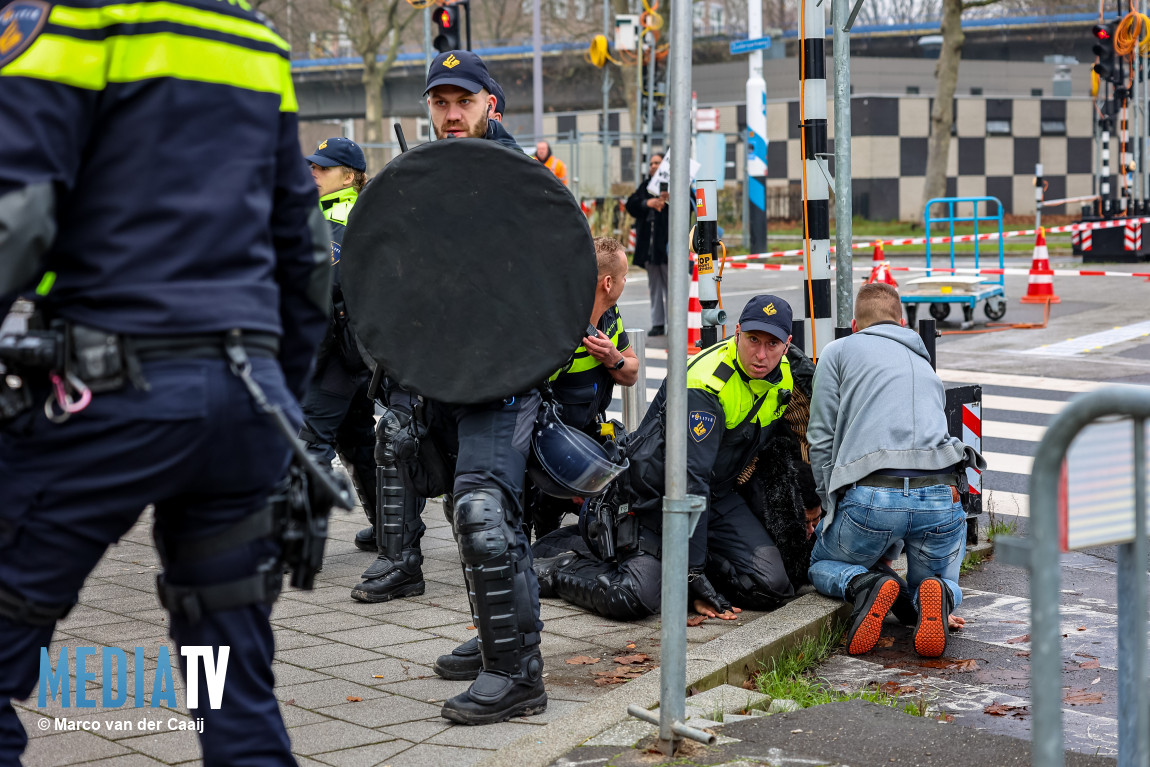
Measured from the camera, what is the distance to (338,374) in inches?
230

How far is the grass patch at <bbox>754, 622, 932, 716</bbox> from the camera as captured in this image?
13.5 feet

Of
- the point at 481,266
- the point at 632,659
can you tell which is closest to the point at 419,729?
the point at 632,659

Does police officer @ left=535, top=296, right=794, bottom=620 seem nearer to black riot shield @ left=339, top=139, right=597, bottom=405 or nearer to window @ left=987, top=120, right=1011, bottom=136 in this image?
black riot shield @ left=339, top=139, right=597, bottom=405

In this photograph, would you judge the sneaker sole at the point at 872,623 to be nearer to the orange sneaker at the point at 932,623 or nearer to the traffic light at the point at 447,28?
the orange sneaker at the point at 932,623

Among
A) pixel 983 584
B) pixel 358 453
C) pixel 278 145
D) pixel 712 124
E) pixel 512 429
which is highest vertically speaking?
pixel 712 124

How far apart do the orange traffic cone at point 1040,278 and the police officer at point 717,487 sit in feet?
37.6

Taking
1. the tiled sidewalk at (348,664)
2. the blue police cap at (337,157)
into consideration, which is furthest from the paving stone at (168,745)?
the blue police cap at (337,157)

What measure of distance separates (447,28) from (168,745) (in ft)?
31.7


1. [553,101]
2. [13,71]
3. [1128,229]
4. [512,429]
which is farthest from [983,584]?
[553,101]

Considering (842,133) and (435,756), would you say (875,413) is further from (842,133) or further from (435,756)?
(435,756)

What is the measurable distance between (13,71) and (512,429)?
6.87 feet

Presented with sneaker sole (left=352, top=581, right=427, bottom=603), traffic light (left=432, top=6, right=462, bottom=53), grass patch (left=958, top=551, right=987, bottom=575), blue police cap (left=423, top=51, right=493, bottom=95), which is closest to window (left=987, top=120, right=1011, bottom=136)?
traffic light (left=432, top=6, right=462, bottom=53)

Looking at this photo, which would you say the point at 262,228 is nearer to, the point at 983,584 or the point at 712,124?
the point at 983,584

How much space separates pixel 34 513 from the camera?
228cm
